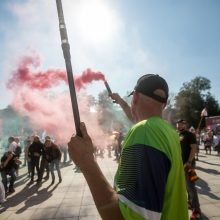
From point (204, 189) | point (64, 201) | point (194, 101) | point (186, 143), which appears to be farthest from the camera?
point (194, 101)

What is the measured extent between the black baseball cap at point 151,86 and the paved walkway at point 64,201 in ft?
19.8

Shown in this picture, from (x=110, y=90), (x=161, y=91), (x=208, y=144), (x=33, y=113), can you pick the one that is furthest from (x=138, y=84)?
(x=208, y=144)

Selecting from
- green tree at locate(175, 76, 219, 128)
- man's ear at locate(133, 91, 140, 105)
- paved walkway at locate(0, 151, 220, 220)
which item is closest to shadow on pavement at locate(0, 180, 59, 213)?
paved walkway at locate(0, 151, 220, 220)

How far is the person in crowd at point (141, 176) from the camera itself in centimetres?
139

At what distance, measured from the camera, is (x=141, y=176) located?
139cm

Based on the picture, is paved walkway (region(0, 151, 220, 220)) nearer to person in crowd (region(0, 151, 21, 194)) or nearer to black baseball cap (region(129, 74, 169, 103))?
person in crowd (region(0, 151, 21, 194))

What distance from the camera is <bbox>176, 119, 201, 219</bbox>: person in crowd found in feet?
22.9

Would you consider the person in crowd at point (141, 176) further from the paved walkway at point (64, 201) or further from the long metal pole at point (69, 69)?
the paved walkway at point (64, 201)

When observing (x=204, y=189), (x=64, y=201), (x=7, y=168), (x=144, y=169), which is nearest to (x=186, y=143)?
(x=204, y=189)

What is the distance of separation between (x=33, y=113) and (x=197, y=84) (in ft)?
217

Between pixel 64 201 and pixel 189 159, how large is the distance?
4.45 metres

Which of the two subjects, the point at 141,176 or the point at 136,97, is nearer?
the point at 141,176

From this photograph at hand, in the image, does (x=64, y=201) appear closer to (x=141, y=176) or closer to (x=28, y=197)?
(x=28, y=197)

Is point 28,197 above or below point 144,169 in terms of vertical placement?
below
